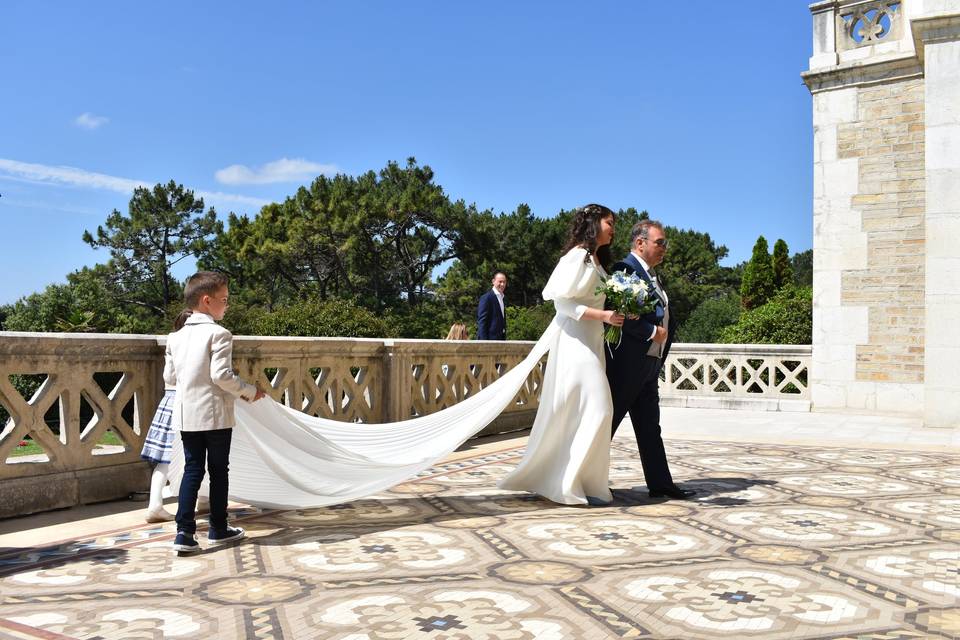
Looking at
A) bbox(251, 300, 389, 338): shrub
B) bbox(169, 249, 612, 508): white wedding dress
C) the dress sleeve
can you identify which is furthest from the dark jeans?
bbox(251, 300, 389, 338): shrub

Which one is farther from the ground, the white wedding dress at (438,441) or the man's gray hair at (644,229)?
the man's gray hair at (644,229)

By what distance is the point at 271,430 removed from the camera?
17.0 feet

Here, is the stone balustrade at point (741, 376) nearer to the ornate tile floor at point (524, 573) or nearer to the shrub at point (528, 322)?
the ornate tile floor at point (524, 573)

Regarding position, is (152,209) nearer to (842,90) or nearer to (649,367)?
(842,90)

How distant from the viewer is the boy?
14.0 feet

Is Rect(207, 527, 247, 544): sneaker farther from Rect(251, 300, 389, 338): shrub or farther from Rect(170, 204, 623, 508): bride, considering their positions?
Rect(251, 300, 389, 338): shrub

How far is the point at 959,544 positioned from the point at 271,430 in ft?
12.7

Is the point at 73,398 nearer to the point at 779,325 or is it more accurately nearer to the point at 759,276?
the point at 779,325

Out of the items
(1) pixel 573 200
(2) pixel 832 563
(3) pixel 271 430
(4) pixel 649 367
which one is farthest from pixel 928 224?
(1) pixel 573 200

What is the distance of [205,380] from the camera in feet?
14.1

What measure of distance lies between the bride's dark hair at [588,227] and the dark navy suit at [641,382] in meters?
0.25

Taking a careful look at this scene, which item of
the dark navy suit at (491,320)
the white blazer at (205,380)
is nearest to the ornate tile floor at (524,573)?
the white blazer at (205,380)

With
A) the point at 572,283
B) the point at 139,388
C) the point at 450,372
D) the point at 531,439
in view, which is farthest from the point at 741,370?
the point at 139,388

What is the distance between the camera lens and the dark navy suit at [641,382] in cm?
566
